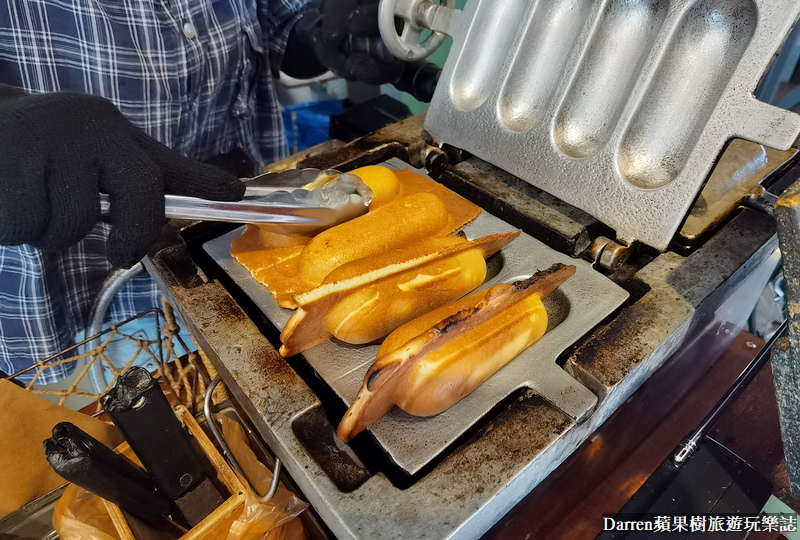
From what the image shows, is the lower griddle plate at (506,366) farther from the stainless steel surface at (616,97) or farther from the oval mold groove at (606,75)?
the oval mold groove at (606,75)

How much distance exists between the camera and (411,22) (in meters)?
1.53

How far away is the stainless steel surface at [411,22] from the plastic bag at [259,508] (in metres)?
1.24

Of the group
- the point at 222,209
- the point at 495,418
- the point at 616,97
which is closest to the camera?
the point at 495,418

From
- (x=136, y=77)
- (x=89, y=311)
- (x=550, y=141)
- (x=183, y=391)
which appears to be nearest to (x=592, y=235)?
(x=550, y=141)

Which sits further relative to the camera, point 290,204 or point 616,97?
point 616,97

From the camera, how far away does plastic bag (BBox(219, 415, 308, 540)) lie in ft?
2.98

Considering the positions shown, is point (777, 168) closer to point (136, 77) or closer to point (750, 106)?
point (750, 106)

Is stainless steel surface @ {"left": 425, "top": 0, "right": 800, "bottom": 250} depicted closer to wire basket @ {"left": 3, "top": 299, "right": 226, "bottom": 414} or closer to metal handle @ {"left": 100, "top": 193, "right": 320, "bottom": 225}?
metal handle @ {"left": 100, "top": 193, "right": 320, "bottom": 225}

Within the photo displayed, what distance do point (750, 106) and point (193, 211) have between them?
43.2 inches

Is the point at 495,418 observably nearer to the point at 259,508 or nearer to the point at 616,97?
the point at 259,508

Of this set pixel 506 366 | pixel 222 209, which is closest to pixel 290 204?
pixel 222 209

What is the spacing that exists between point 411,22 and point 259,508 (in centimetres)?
143

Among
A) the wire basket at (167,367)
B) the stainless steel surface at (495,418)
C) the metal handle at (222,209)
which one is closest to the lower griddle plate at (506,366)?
the stainless steel surface at (495,418)

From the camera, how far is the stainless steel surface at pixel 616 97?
3.05 feet
